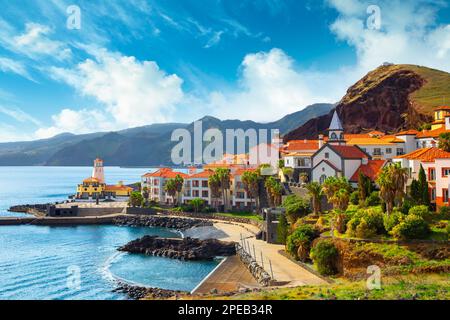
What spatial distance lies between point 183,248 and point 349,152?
30.6 metres

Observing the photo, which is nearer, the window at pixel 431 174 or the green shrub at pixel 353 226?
the green shrub at pixel 353 226

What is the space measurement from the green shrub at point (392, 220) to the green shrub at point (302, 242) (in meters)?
7.92

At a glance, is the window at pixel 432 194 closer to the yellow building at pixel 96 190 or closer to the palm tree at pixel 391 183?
the palm tree at pixel 391 183

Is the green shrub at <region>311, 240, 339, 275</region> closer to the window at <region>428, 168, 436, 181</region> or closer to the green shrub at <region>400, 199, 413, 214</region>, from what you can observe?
the green shrub at <region>400, 199, 413, 214</region>

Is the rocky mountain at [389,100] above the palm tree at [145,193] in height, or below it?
above

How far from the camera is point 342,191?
49.1 metres

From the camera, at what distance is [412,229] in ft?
123

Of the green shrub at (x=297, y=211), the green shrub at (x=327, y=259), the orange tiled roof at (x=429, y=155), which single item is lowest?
the green shrub at (x=327, y=259)

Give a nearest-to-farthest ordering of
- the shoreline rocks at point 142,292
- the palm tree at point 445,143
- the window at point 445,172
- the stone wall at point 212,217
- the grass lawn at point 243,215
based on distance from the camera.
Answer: the shoreline rocks at point 142,292 → the window at point 445,172 → the palm tree at point 445,143 → the stone wall at point 212,217 → the grass lawn at point 243,215

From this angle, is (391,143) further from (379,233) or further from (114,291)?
(114,291)

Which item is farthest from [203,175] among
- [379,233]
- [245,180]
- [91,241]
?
[379,233]

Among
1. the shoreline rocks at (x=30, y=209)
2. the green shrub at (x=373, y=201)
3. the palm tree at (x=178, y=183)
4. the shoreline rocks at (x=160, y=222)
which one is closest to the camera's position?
the green shrub at (x=373, y=201)

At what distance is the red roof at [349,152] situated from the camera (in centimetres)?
6519

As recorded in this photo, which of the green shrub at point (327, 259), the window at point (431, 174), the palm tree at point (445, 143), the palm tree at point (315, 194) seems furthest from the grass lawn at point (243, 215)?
the green shrub at point (327, 259)
